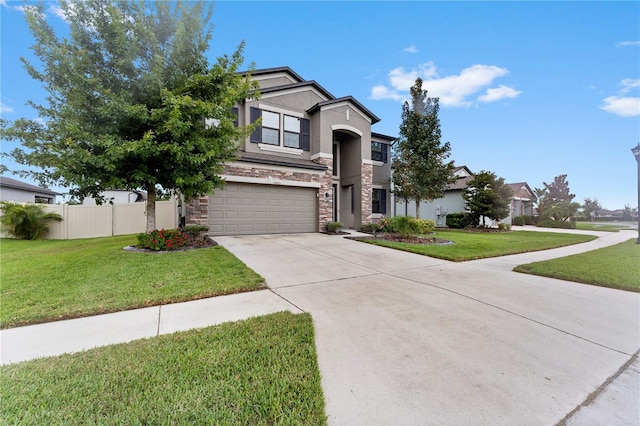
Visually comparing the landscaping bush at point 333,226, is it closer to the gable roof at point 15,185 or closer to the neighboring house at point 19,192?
the neighboring house at point 19,192

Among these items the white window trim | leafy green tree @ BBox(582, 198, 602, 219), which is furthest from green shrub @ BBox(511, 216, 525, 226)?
the white window trim

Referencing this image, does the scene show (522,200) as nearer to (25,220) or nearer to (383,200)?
(383,200)

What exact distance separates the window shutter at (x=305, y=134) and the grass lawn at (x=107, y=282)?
8480mm

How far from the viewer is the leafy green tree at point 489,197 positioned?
16.7 metres

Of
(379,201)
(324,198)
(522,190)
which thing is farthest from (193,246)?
(522,190)

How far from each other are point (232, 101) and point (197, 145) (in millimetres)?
1617

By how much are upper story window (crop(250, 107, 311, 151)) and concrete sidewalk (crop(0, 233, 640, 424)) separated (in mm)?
9075

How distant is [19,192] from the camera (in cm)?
1892

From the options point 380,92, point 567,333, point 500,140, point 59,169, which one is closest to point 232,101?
point 59,169

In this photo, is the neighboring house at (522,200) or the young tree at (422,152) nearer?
the young tree at (422,152)

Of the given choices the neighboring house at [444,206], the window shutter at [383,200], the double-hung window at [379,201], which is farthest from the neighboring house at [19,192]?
the neighboring house at [444,206]

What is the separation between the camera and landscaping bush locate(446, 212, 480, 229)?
59.6 ft

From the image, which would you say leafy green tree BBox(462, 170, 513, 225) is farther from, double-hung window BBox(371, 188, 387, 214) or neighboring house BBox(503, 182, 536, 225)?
neighboring house BBox(503, 182, 536, 225)

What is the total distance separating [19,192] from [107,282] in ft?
76.2
